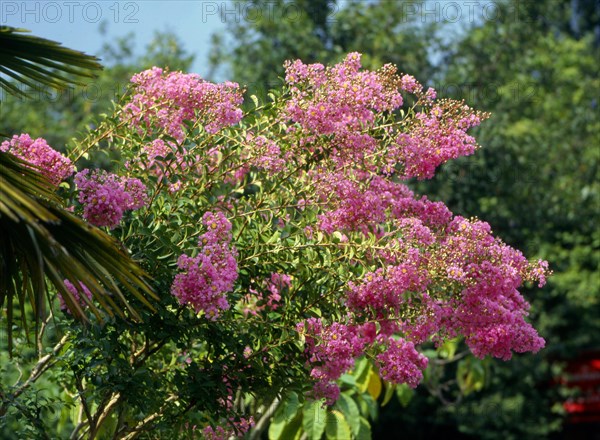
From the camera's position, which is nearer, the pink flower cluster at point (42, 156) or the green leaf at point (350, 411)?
the pink flower cluster at point (42, 156)

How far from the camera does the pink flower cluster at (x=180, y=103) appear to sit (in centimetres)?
482

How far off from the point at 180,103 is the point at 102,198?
2.94 feet

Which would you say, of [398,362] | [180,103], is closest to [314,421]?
[398,362]

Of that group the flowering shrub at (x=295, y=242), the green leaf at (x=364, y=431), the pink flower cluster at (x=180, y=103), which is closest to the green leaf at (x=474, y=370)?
the green leaf at (x=364, y=431)

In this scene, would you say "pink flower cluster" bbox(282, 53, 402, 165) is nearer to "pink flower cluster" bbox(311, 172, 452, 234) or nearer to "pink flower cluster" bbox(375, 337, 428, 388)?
"pink flower cluster" bbox(311, 172, 452, 234)

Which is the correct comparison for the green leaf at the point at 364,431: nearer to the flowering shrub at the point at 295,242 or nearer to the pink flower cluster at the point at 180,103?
the flowering shrub at the point at 295,242

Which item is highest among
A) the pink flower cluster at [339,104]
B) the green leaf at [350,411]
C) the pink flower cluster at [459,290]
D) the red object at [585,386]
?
the red object at [585,386]

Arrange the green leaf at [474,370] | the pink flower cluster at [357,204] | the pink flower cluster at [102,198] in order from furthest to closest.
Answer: the green leaf at [474,370], the pink flower cluster at [357,204], the pink flower cluster at [102,198]

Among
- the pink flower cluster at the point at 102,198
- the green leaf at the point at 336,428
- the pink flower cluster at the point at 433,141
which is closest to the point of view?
the pink flower cluster at the point at 102,198

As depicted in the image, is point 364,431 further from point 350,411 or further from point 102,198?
point 102,198

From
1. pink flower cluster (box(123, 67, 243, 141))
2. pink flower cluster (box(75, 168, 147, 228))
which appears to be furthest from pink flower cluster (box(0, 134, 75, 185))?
pink flower cluster (box(123, 67, 243, 141))

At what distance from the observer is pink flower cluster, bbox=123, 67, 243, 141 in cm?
482

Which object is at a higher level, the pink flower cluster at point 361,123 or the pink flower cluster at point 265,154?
the pink flower cluster at point 361,123

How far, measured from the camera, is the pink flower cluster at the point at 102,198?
13.7 ft
